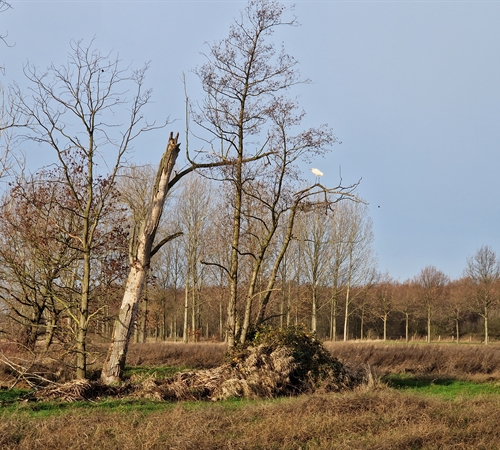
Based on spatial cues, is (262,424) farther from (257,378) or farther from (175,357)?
(175,357)

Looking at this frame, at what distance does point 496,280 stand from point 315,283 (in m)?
18.2

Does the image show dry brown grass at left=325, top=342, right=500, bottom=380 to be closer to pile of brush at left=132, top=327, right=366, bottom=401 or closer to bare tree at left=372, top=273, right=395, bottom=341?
pile of brush at left=132, top=327, right=366, bottom=401


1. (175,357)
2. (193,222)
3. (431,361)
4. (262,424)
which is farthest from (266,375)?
(193,222)

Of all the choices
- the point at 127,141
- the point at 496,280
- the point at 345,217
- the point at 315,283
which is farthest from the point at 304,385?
the point at 496,280

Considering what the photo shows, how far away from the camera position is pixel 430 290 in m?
46.8

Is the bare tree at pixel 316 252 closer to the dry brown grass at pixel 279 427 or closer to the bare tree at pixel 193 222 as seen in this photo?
the bare tree at pixel 193 222

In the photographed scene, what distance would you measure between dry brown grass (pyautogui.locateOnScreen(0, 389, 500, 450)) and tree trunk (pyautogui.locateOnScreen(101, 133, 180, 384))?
13.2 feet

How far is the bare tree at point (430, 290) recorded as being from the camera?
45.8m

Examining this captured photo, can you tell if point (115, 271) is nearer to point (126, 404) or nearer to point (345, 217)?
point (126, 404)

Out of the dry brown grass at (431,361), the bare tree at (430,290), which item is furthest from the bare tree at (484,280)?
the dry brown grass at (431,361)

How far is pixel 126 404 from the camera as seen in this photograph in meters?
9.84

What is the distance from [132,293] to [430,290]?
38.9 metres

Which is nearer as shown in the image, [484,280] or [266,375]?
[266,375]

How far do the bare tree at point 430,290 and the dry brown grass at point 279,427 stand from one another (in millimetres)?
35531
